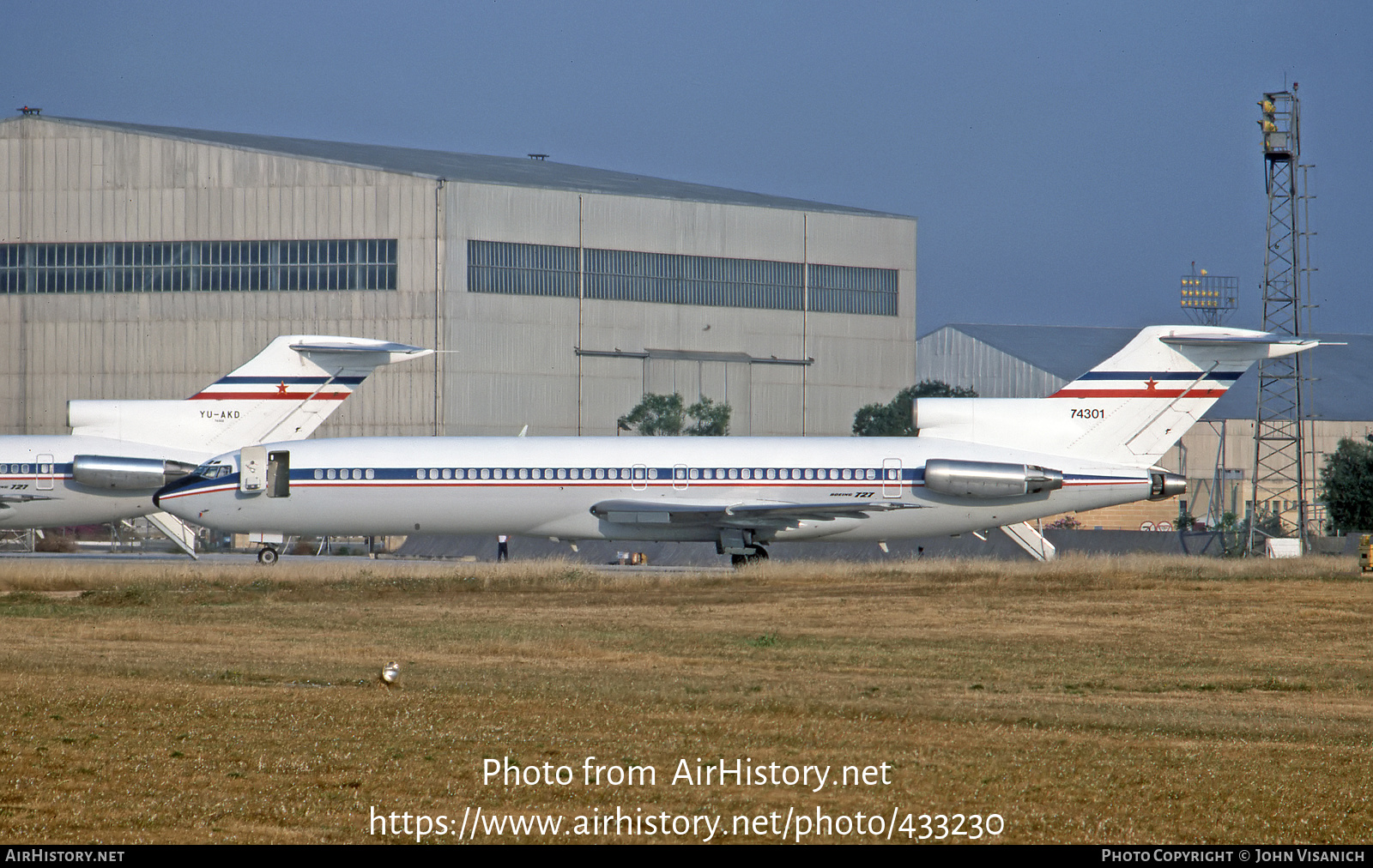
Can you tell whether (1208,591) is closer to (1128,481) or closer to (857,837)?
(1128,481)

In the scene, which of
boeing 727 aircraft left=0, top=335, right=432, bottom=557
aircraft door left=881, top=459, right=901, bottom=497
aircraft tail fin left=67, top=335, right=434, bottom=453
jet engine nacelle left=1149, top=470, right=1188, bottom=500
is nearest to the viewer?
jet engine nacelle left=1149, top=470, right=1188, bottom=500

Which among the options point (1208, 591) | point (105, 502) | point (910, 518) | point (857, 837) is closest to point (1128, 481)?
point (910, 518)

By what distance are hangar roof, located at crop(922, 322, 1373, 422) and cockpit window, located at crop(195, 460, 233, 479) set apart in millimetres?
53394

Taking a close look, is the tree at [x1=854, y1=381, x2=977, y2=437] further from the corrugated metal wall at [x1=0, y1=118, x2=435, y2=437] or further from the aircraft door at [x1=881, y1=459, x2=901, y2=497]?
the aircraft door at [x1=881, y1=459, x2=901, y2=497]

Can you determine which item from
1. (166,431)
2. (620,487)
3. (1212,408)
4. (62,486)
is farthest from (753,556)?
(1212,408)

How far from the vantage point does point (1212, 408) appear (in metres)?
77.2

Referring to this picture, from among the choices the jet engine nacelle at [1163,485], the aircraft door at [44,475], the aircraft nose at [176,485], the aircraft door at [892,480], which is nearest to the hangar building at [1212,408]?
the jet engine nacelle at [1163,485]

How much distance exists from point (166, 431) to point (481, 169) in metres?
30.1

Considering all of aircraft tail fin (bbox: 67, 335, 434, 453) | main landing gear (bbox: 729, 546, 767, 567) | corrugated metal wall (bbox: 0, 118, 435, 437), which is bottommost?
main landing gear (bbox: 729, 546, 767, 567)

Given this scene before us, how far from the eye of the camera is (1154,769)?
11.1 meters

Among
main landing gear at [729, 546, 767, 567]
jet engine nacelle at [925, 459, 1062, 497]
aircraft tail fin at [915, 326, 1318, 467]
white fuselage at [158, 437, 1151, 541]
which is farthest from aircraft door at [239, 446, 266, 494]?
aircraft tail fin at [915, 326, 1318, 467]

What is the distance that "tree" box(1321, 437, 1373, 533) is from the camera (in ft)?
172

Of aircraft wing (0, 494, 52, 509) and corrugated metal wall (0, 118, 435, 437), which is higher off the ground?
corrugated metal wall (0, 118, 435, 437)

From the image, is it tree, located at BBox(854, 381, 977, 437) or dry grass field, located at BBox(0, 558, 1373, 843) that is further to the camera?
tree, located at BBox(854, 381, 977, 437)
